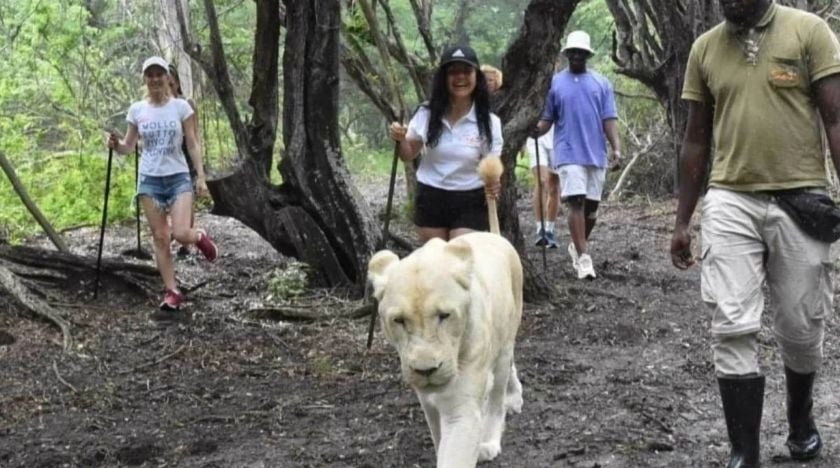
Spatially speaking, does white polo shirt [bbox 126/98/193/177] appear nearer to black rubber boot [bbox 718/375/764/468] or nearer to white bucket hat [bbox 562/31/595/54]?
white bucket hat [bbox 562/31/595/54]

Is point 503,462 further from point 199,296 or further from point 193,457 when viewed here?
point 199,296

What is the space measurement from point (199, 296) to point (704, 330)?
4.04 metres

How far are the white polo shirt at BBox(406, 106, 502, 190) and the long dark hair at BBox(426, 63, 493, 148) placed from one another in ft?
0.09

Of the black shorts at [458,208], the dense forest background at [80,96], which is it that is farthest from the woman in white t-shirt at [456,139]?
the dense forest background at [80,96]

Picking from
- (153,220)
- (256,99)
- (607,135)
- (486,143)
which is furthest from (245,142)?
(607,135)

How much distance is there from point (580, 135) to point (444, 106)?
3.83 metres

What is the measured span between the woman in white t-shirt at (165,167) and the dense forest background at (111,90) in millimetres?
1047

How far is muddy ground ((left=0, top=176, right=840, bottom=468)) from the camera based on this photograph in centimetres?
552

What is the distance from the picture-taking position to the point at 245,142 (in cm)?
933

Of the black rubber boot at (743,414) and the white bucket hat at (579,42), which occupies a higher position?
the white bucket hat at (579,42)

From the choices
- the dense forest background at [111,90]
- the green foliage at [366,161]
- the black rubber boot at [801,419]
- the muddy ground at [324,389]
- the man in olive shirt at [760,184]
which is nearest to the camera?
the man in olive shirt at [760,184]

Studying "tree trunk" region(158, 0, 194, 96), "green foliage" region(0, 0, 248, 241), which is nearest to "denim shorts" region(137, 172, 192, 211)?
"green foliage" region(0, 0, 248, 241)

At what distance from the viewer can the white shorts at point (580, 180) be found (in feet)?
34.5

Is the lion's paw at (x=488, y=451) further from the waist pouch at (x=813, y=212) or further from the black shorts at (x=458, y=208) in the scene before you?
the black shorts at (x=458, y=208)
